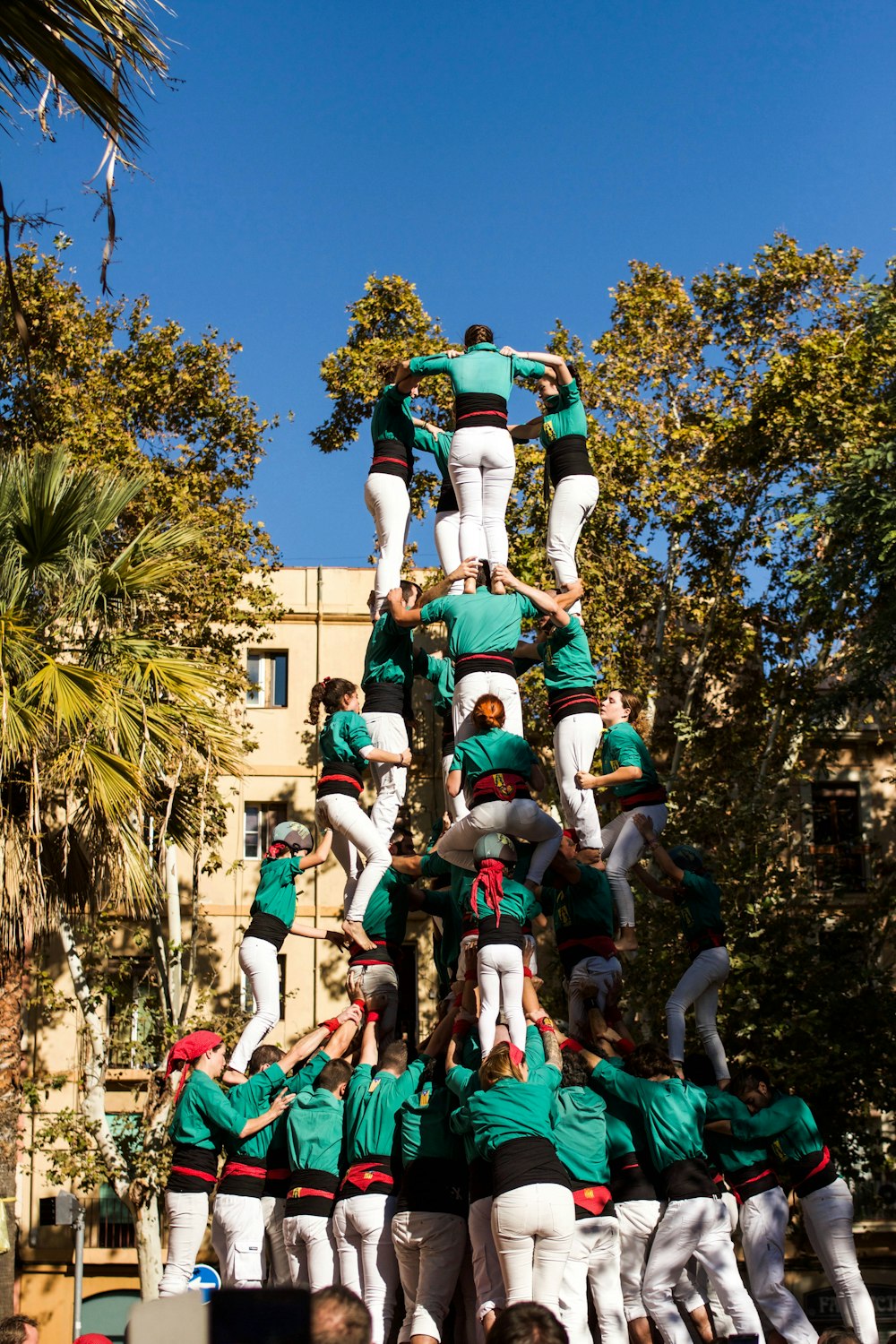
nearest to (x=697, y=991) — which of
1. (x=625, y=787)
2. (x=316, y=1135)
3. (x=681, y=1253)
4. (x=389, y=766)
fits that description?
(x=625, y=787)

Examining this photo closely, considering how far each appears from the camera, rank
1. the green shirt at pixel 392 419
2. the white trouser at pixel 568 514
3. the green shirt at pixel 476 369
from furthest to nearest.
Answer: the green shirt at pixel 392 419 < the white trouser at pixel 568 514 < the green shirt at pixel 476 369

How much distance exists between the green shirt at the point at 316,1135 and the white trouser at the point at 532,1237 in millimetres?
1873

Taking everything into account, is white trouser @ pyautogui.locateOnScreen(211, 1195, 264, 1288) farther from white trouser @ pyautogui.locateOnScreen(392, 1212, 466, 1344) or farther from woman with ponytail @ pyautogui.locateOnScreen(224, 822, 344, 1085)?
woman with ponytail @ pyautogui.locateOnScreen(224, 822, 344, 1085)

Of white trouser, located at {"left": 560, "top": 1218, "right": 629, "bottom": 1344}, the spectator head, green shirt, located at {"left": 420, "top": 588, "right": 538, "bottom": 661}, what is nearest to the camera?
the spectator head

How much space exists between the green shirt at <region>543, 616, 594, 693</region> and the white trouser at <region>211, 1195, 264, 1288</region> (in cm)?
442

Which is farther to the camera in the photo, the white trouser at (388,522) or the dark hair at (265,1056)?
the white trouser at (388,522)

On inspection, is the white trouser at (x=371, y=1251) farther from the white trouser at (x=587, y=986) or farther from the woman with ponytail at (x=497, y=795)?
→ the white trouser at (x=587, y=986)

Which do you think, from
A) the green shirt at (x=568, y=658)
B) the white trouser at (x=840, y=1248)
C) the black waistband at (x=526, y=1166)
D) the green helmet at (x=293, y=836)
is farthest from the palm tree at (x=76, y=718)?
the white trouser at (x=840, y=1248)

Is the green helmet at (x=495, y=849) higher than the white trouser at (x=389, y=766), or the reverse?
the white trouser at (x=389, y=766)

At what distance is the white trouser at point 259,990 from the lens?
35.3ft

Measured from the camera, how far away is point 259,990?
10.9m

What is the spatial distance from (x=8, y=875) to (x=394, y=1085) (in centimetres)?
390

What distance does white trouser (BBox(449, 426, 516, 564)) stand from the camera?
37.3 ft

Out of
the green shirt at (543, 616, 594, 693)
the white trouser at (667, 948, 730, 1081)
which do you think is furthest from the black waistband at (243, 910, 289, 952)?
the white trouser at (667, 948, 730, 1081)
